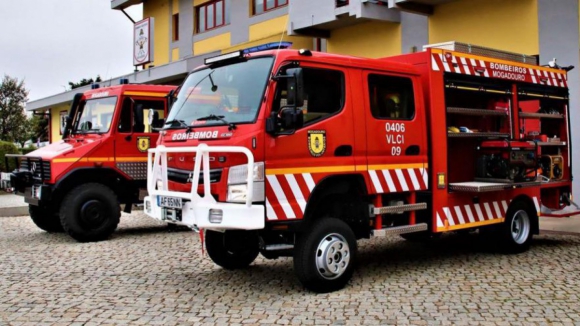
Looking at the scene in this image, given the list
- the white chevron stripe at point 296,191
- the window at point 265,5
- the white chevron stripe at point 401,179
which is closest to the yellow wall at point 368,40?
the window at point 265,5

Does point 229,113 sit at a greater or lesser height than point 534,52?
lesser

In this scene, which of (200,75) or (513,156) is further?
(513,156)

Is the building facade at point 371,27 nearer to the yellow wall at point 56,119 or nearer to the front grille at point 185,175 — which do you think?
the front grille at point 185,175

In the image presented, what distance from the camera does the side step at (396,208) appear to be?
7.00 metres

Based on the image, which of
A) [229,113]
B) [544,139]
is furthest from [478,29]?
[229,113]

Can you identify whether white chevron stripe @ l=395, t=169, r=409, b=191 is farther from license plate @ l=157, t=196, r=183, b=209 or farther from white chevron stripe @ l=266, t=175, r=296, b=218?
license plate @ l=157, t=196, r=183, b=209

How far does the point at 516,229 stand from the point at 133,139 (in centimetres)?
657

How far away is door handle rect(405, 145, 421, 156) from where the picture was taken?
735 cm

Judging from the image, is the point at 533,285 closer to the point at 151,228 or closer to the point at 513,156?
the point at 513,156

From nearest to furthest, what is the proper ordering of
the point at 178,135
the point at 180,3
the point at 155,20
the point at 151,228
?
1. the point at 178,135
2. the point at 151,228
3. the point at 180,3
4. the point at 155,20

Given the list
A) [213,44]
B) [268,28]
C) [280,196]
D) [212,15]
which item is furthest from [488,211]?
[212,15]

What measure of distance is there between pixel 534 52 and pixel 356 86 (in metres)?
7.15

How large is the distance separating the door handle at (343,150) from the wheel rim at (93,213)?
520cm

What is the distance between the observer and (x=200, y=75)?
7117mm
